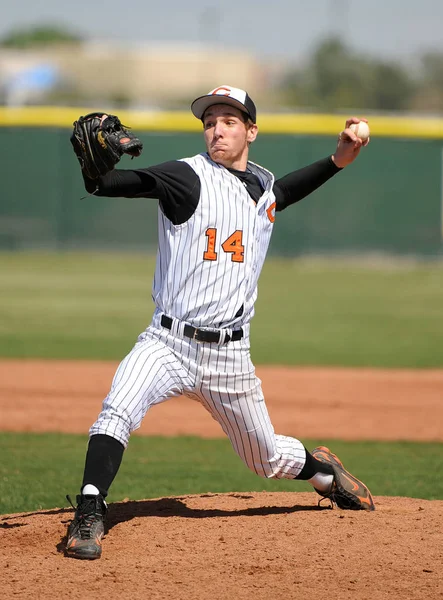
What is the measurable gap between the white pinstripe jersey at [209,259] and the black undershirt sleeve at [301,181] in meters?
0.42

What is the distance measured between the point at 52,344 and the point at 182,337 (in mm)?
7378

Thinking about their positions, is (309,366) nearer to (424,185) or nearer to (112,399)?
(112,399)

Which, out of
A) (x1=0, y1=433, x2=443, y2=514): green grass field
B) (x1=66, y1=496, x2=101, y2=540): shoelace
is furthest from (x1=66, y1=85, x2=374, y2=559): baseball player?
(x1=0, y1=433, x2=443, y2=514): green grass field

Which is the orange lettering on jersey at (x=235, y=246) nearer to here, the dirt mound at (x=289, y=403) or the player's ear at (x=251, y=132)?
the player's ear at (x=251, y=132)

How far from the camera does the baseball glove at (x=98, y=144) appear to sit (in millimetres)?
3354

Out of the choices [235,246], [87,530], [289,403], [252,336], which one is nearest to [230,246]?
[235,246]

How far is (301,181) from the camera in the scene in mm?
4219

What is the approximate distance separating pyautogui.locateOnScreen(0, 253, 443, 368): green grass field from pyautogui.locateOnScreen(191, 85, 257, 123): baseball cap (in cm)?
607

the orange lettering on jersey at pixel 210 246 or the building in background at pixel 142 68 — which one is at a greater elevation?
the building in background at pixel 142 68

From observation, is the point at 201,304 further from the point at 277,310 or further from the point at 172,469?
the point at 277,310

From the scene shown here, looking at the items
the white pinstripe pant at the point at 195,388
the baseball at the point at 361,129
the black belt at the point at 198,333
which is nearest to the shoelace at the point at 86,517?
the white pinstripe pant at the point at 195,388

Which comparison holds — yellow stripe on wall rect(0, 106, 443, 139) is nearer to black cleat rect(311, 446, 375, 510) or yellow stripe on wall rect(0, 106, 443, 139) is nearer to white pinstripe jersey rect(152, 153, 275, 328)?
black cleat rect(311, 446, 375, 510)

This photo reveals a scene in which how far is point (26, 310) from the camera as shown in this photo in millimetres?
13445

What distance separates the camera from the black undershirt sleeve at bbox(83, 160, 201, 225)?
3438 mm
